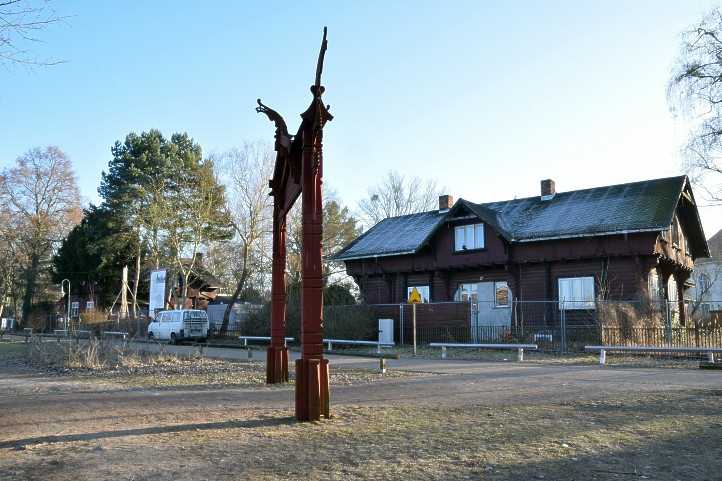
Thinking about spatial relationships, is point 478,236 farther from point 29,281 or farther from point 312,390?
point 29,281

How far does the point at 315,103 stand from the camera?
912 cm

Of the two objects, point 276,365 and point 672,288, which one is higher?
point 672,288

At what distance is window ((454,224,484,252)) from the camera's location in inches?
1265

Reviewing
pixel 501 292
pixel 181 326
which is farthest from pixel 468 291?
pixel 181 326

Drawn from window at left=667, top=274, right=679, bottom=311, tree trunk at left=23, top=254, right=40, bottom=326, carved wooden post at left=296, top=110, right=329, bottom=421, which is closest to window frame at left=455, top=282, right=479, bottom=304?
window at left=667, top=274, right=679, bottom=311

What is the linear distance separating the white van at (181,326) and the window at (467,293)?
14.4 m

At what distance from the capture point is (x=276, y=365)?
42.9 ft

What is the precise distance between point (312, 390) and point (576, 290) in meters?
23.4

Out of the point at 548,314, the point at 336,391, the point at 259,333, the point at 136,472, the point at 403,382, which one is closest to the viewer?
the point at 136,472

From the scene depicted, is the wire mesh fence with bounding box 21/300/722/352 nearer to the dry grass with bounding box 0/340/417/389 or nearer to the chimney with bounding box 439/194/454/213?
the dry grass with bounding box 0/340/417/389

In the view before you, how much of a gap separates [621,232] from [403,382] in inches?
674

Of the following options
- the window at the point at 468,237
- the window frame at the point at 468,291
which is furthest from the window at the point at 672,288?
the window at the point at 468,237

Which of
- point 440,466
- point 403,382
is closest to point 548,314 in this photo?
point 403,382

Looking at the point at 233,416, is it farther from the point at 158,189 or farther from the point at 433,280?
the point at 158,189
